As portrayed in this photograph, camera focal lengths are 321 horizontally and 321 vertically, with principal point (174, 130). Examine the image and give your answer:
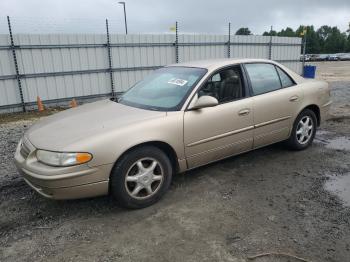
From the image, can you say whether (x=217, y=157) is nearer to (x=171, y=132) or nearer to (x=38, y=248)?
(x=171, y=132)

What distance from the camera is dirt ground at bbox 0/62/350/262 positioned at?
2.76 m

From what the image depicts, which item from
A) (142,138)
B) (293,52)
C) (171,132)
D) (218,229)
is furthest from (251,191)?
(293,52)

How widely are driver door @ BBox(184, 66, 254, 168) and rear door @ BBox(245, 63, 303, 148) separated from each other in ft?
0.54

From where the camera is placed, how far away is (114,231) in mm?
3098

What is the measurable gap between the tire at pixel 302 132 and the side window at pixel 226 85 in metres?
1.25

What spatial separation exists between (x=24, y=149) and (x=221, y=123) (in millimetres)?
2295

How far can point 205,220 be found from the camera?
323cm

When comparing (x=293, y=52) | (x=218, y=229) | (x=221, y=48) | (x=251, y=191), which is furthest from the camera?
(x=293, y=52)

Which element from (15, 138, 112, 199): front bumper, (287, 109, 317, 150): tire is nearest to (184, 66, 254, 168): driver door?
(287, 109, 317, 150): tire

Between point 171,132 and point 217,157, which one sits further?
point 217,157

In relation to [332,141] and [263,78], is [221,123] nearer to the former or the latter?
[263,78]

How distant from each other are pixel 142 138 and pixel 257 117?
5.93ft

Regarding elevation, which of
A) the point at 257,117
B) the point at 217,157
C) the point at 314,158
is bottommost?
the point at 314,158

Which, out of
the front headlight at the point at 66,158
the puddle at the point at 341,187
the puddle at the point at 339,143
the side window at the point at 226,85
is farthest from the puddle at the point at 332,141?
the front headlight at the point at 66,158
